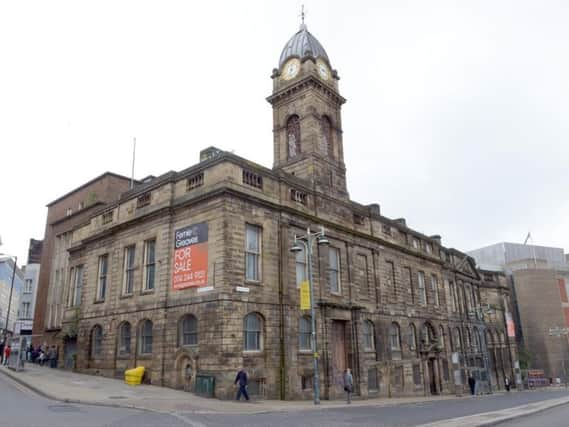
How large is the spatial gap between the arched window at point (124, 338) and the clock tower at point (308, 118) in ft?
48.4

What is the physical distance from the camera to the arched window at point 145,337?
79.2ft

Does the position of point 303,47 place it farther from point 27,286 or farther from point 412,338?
point 27,286

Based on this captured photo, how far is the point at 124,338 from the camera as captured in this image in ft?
84.7

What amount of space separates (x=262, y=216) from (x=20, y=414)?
45.3ft

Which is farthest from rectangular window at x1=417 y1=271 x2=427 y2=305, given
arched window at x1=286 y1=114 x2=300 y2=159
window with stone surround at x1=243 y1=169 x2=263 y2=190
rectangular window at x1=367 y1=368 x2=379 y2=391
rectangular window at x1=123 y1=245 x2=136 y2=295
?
rectangular window at x1=123 y1=245 x2=136 y2=295

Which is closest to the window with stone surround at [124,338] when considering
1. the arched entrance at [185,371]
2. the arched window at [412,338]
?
the arched entrance at [185,371]

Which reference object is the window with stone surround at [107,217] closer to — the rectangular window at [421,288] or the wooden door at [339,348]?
the wooden door at [339,348]

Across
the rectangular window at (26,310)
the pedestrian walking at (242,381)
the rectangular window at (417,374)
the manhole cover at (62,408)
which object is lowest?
the rectangular window at (417,374)

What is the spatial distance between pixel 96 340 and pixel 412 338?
2270 cm

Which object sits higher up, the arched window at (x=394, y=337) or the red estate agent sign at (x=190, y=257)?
the red estate agent sign at (x=190, y=257)

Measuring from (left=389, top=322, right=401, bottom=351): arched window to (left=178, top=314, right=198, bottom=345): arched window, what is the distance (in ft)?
53.2

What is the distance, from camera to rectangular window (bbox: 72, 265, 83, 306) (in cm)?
3266

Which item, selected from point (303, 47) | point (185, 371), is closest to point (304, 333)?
point (185, 371)

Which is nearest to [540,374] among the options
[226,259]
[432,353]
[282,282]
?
[432,353]
